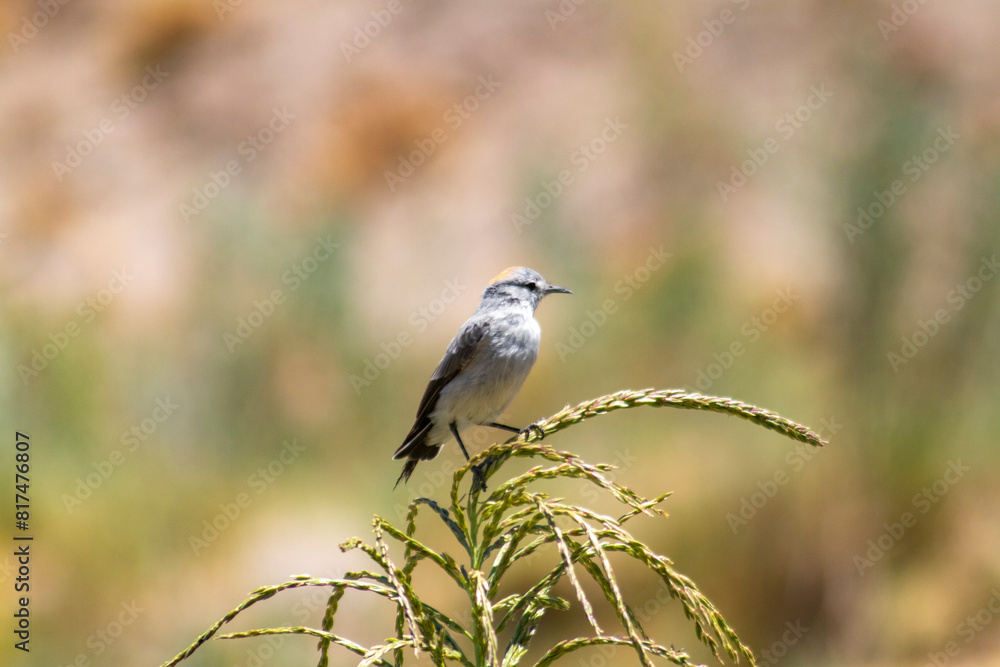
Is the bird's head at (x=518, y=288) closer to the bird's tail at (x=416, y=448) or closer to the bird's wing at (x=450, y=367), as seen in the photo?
the bird's wing at (x=450, y=367)

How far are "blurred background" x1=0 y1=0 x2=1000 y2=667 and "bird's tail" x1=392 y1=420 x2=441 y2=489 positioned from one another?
4.09m

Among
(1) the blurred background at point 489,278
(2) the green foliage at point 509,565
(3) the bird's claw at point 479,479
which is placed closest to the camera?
(2) the green foliage at point 509,565

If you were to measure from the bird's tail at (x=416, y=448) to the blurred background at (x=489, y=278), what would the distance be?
4.09 meters

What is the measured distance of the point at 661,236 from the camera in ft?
38.1

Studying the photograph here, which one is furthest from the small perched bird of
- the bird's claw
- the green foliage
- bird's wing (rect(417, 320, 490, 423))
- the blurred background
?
the blurred background

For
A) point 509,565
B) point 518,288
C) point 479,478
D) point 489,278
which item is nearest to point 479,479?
point 479,478

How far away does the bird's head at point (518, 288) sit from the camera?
3.98 m

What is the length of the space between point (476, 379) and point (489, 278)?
7571 mm

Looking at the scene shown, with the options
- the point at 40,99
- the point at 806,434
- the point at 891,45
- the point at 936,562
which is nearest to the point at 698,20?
the point at 891,45

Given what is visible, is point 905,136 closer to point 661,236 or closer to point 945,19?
point 661,236

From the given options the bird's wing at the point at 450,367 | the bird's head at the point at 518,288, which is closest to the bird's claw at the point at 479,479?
the bird's wing at the point at 450,367

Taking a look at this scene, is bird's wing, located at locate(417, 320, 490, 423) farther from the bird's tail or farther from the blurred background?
the blurred background

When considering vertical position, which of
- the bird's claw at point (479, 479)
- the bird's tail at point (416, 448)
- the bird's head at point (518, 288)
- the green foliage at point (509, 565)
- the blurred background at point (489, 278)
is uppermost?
the blurred background at point (489, 278)

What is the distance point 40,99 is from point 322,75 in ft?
16.5
